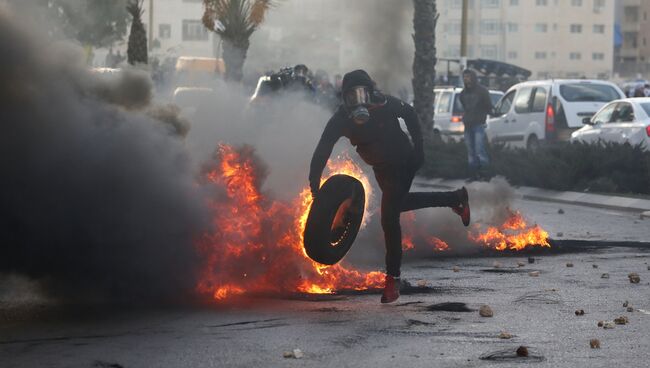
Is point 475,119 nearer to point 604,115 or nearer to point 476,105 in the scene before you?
point 476,105

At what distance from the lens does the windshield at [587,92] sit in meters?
27.6

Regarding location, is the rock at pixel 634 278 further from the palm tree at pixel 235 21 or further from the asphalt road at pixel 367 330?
the palm tree at pixel 235 21

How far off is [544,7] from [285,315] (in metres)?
94.4

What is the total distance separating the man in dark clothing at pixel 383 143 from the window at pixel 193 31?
89143 millimetres

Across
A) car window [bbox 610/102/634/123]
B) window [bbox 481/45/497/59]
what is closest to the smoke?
car window [bbox 610/102/634/123]

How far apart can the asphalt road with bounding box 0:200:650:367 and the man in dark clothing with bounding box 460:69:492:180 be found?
1260cm

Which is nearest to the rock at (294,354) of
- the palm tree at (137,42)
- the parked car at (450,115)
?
the parked car at (450,115)

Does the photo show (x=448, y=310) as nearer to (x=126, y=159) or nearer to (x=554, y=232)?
(x=126, y=159)

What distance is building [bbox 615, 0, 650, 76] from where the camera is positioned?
111312mm

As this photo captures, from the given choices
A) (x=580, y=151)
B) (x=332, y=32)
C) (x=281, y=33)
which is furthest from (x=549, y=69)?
(x=580, y=151)

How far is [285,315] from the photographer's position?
28.5 feet

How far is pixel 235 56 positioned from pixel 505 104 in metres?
12.6

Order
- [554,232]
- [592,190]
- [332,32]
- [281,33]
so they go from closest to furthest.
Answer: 1. [554,232]
2. [592,190]
3. [332,32]
4. [281,33]

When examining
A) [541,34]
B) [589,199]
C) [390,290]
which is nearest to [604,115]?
[589,199]
